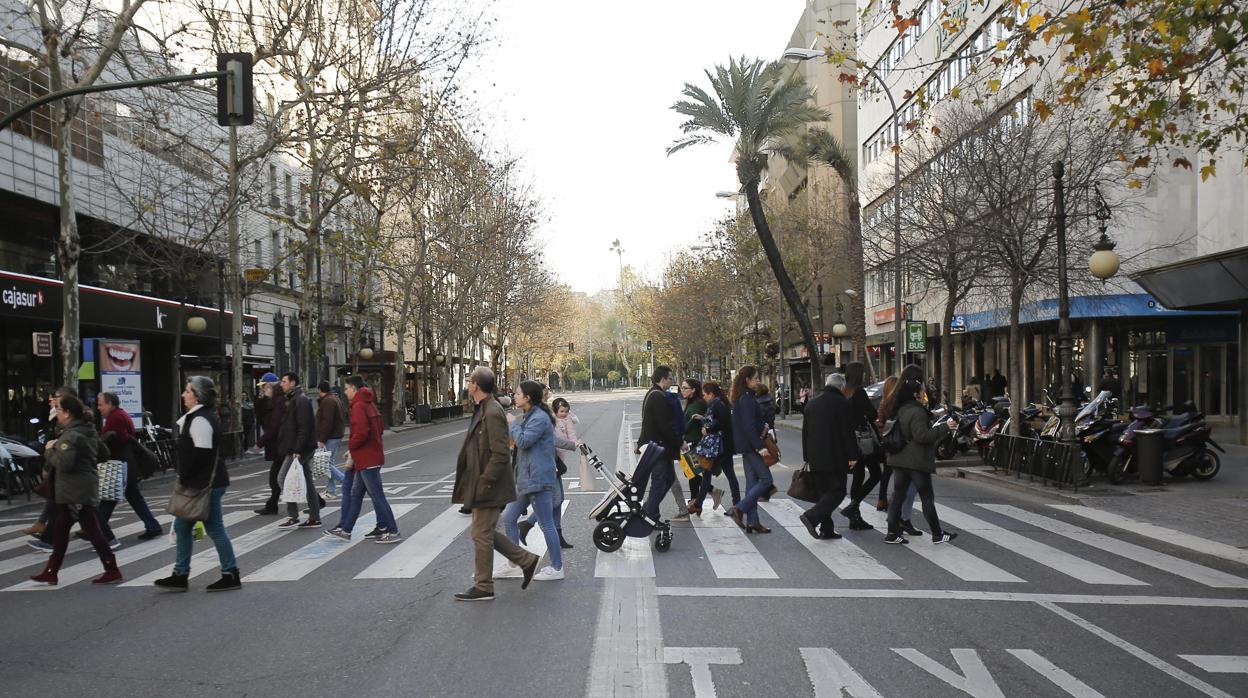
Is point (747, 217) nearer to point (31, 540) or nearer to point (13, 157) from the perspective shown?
point (13, 157)

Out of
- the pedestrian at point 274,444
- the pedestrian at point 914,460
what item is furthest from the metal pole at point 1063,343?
the pedestrian at point 274,444

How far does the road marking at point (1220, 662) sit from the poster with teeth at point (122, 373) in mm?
19748

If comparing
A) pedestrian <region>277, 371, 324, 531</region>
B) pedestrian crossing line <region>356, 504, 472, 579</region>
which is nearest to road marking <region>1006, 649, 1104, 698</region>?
pedestrian crossing line <region>356, 504, 472, 579</region>

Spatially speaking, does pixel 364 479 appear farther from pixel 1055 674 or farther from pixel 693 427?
pixel 1055 674

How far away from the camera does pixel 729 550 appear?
951cm

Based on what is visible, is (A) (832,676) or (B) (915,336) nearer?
(A) (832,676)

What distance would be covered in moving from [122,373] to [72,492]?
13.7m

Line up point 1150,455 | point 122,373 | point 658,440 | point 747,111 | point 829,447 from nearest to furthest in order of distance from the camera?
point 829,447 < point 658,440 < point 1150,455 < point 122,373 < point 747,111

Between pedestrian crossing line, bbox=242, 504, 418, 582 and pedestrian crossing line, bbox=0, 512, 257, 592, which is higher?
pedestrian crossing line, bbox=242, 504, 418, 582

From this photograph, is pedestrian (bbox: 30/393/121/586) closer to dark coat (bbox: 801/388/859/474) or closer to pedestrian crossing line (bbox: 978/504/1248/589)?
dark coat (bbox: 801/388/859/474)

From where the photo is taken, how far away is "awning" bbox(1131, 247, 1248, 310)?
18.0 m

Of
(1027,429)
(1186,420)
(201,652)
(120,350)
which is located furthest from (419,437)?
(201,652)

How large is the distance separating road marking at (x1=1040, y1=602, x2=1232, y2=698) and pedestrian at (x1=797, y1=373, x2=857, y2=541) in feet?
9.54

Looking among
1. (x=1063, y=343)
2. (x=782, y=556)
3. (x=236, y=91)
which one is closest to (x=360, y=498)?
(x=782, y=556)
